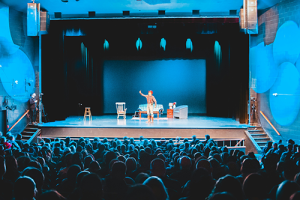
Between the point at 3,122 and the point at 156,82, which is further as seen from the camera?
the point at 156,82

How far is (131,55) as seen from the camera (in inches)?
567

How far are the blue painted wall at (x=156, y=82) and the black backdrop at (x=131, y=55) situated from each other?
50 centimetres

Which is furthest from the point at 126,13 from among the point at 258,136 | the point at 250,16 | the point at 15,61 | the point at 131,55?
the point at 258,136

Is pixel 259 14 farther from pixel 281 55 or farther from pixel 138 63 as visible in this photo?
pixel 138 63

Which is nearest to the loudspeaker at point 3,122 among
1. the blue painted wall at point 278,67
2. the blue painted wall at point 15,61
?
the blue painted wall at point 15,61

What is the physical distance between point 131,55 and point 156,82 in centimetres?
213

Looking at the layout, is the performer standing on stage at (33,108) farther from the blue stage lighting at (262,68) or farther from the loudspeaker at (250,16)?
the blue stage lighting at (262,68)

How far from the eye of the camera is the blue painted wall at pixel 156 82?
15.1 m

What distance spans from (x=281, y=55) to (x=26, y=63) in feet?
31.7

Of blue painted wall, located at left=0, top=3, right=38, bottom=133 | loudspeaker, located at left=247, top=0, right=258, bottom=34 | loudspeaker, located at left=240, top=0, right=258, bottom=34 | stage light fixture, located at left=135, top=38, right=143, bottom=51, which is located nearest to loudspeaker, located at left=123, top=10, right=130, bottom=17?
stage light fixture, located at left=135, top=38, right=143, bottom=51

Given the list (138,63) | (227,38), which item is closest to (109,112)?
(138,63)

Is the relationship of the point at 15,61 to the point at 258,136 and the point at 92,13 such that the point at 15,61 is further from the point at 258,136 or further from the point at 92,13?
the point at 258,136

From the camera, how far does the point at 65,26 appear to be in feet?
37.7

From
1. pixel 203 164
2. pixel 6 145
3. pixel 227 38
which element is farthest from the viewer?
pixel 227 38
